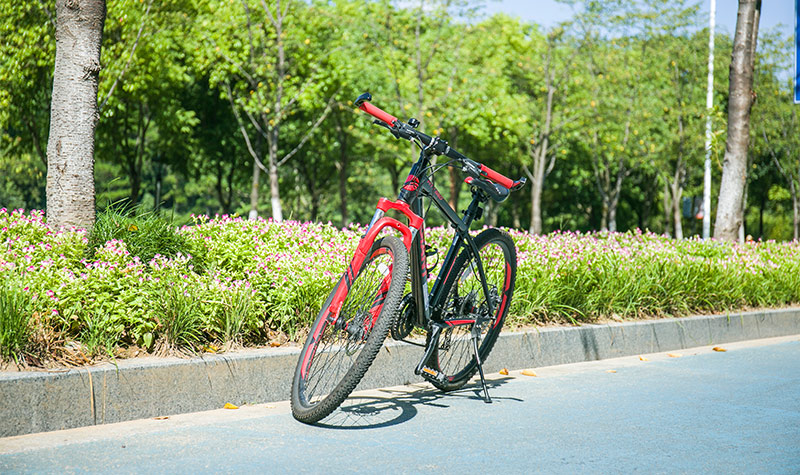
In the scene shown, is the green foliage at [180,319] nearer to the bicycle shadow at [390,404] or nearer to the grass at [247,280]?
the grass at [247,280]

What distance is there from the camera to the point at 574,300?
7.11 meters

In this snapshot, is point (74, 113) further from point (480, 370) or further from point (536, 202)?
point (536, 202)

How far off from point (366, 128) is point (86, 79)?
24373 mm

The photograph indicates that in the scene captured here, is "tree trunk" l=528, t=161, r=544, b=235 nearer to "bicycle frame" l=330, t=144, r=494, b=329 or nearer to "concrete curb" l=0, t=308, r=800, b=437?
"concrete curb" l=0, t=308, r=800, b=437

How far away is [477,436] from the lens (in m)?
4.18

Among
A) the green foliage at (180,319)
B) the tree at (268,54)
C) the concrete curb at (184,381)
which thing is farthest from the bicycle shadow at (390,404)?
the tree at (268,54)

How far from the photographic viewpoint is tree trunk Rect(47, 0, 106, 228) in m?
6.46

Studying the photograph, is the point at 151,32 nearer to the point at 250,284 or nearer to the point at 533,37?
the point at 533,37

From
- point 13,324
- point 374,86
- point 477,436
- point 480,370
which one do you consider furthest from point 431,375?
point 374,86

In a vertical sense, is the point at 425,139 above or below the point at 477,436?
above

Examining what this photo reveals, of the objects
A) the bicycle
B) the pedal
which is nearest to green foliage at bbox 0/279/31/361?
the bicycle

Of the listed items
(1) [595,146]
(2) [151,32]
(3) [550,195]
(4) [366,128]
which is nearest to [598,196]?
(3) [550,195]

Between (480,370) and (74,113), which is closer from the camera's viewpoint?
(480,370)

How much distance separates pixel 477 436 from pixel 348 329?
0.84m
